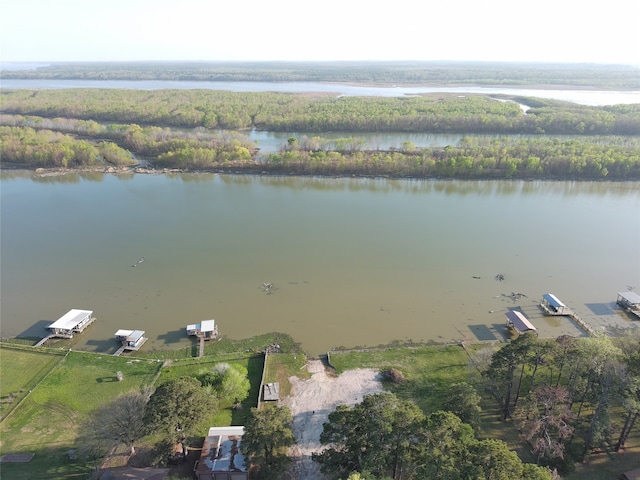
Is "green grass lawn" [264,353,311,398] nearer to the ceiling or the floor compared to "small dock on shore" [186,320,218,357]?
nearer to the floor

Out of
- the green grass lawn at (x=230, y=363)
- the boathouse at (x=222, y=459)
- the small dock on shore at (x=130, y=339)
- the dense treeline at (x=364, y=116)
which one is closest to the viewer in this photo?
the boathouse at (x=222, y=459)

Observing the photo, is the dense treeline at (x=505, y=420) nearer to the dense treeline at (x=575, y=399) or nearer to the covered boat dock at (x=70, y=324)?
Result: the dense treeline at (x=575, y=399)

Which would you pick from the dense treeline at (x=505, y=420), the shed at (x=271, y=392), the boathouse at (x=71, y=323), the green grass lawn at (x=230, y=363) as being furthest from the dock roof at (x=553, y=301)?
the boathouse at (x=71, y=323)

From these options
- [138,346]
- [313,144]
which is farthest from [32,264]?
[313,144]

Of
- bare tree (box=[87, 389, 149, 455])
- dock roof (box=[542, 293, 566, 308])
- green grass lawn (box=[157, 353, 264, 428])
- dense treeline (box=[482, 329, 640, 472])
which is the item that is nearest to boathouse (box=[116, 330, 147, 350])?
green grass lawn (box=[157, 353, 264, 428])

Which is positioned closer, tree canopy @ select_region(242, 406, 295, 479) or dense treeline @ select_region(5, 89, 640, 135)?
tree canopy @ select_region(242, 406, 295, 479)

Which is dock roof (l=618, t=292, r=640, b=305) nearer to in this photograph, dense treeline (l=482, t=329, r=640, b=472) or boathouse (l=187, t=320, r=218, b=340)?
dense treeline (l=482, t=329, r=640, b=472)
